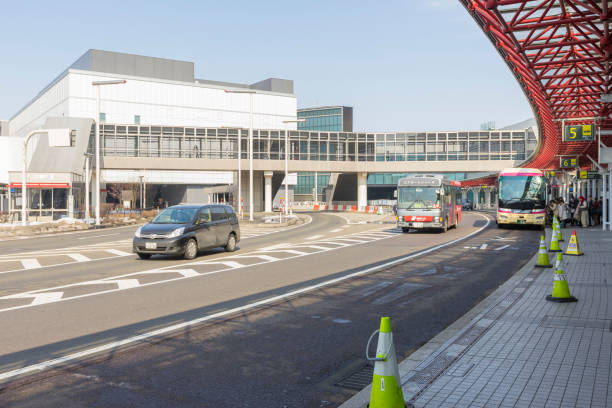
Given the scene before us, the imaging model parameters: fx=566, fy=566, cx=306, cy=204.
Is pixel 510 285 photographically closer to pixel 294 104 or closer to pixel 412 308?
pixel 412 308

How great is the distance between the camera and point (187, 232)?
655 inches

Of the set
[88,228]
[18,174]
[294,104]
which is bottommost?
[88,228]

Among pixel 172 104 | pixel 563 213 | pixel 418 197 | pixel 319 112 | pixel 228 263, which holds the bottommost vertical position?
pixel 228 263

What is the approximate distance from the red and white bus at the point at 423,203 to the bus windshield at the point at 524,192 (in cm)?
376

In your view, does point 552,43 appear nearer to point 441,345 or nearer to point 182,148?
point 441,345

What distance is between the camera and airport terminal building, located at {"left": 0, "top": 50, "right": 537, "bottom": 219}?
61.2 m

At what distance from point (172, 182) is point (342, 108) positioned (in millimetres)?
65682

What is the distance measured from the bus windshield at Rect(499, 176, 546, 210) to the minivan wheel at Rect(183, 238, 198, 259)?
19.5m

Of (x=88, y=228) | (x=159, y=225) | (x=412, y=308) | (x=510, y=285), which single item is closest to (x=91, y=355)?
Answer: (x=412, y=308)

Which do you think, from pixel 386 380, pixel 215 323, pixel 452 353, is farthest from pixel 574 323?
pixel 215 323

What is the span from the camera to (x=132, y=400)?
5031mm

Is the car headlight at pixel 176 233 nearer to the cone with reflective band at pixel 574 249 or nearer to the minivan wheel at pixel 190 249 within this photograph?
the minivan wheel at pixel 190 249

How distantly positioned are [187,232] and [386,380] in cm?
1279

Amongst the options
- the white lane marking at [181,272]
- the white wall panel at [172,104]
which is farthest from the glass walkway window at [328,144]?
the white lane marking at [181,272]
